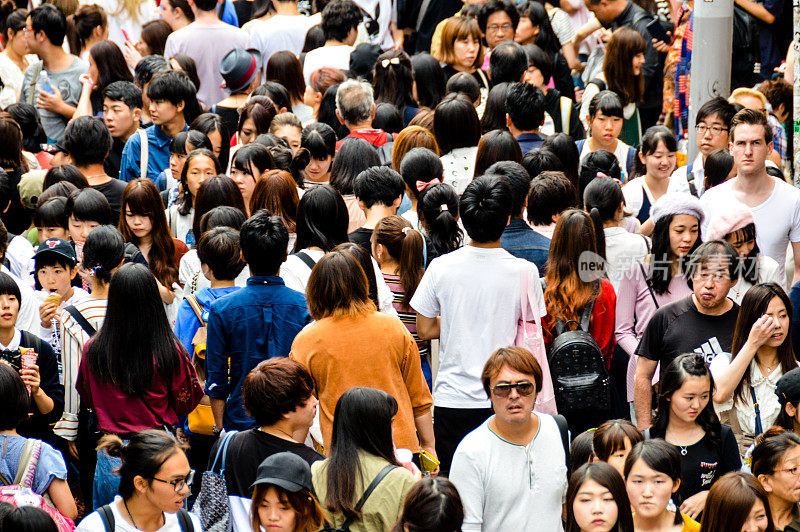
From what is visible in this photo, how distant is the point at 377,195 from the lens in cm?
644

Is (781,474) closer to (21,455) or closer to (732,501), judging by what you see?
(732,501)

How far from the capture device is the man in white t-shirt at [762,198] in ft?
22.3

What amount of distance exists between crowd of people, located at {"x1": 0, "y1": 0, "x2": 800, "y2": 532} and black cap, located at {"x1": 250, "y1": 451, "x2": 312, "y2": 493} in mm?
10

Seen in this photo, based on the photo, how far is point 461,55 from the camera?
1005 cm

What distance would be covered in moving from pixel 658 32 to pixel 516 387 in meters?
7.70

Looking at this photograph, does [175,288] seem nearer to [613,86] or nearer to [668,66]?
[613,86]

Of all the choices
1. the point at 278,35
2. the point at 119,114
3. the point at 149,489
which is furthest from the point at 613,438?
the point at 278,35

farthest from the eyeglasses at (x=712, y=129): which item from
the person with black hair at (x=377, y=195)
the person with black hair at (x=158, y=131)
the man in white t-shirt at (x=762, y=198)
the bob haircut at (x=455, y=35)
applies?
the person with black hair at (x=158, y=131)

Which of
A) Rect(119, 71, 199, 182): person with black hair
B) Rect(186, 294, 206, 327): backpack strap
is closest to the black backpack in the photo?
Rect(186, 294, 206, 327): backpack strap

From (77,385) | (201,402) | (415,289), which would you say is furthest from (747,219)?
(77,385)

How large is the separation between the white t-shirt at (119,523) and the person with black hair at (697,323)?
242 centimetres

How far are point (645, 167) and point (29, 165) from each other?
4653mm

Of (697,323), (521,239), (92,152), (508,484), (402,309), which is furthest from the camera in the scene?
(92,152)

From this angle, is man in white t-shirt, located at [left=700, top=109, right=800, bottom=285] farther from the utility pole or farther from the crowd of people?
the utility pole
